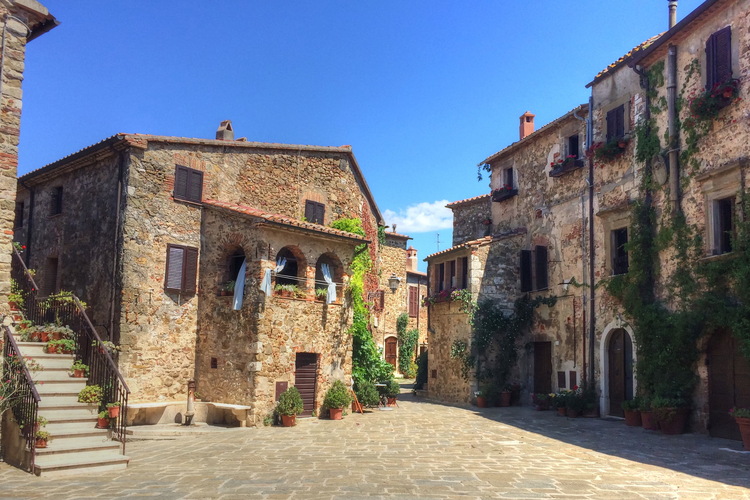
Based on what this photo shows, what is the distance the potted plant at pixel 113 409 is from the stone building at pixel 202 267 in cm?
431

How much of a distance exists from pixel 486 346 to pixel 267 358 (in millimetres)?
8963

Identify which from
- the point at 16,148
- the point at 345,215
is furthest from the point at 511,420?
the point at 16,148

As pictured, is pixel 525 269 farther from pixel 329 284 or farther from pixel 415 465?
pixel 415 465

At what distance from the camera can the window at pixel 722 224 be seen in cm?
1441

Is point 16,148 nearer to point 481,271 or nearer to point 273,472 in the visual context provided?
point 273,472

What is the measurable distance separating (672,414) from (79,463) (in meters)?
12.9

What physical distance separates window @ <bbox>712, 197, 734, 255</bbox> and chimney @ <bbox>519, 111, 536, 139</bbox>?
1131 centimetres

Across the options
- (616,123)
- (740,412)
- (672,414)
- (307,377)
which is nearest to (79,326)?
(307,377)

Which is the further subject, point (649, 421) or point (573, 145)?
point (573, 145)

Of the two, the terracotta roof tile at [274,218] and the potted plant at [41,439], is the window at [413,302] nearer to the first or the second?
the terracotta roof tile at [274,218]

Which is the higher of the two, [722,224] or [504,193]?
[504,193]

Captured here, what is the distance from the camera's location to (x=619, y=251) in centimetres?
1823

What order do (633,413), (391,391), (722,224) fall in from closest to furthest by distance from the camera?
1. (722,224)
2. (633,413)
3. (391,391)

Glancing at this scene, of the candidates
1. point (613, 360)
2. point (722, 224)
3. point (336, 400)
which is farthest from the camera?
point (613, 360)
